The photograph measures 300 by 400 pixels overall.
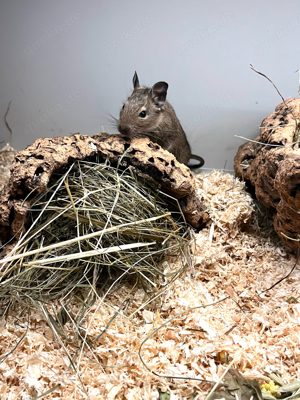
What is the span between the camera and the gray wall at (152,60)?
283 cm

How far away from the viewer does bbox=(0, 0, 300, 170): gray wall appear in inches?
111

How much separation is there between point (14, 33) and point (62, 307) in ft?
8.57

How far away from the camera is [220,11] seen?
279 centimetres

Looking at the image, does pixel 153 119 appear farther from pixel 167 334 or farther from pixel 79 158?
pixel 167 334

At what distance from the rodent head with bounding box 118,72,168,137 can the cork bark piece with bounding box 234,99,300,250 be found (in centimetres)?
96

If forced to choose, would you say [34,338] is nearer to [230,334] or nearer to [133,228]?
[133,228]

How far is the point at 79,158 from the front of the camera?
237 cm

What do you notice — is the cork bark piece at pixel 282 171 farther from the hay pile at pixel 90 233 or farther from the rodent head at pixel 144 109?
the rodent head at pixel 144 109

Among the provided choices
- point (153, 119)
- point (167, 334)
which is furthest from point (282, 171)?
point (153, 119)

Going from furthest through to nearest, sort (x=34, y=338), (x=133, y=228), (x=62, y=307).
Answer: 1. (x=133, y=228)
2. (x=62, y=307)
3. (x=34, y=338)

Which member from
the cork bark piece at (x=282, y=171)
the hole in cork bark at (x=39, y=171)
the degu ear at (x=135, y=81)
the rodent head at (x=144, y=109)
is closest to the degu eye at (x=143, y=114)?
the rodent head at (x=144, y=109)

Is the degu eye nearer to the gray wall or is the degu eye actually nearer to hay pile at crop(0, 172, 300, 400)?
the gray wall

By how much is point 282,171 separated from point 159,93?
1.50 meters

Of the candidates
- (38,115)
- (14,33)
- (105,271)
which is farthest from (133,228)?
(14,33)
